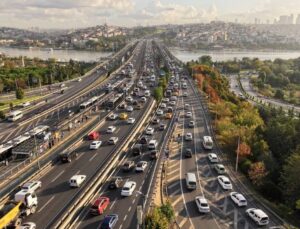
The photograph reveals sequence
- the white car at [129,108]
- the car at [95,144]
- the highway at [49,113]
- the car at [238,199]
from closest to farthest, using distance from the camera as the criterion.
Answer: the car at [238,199], the car at [95,144], the highway at [49,113], the white car at [129,108]

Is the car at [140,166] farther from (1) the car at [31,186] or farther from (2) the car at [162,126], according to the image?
(2) the car at [162,126]

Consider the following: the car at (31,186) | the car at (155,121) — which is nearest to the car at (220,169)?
the car at (31,186)

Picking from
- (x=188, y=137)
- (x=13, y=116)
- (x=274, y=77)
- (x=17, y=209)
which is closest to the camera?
(x=17, y=209)

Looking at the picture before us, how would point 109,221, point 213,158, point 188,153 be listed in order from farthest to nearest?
point 188,153 < point 213,158 < point 109,221

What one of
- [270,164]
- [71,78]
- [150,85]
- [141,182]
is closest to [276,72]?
[150,85]

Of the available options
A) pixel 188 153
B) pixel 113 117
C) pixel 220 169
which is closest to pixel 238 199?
pixel 220 169

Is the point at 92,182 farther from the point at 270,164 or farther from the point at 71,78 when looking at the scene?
the point at 71,78

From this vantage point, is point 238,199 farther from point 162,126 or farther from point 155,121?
point 155,121
